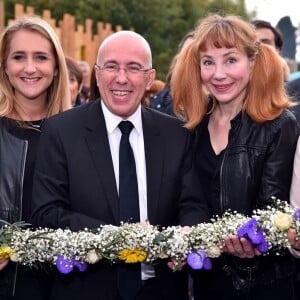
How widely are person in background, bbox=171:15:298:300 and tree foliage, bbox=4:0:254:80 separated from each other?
1773 cm

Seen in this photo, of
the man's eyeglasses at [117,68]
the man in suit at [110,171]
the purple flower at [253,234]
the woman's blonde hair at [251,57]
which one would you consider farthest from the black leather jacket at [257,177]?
the man's eyeglasses at [117,68]

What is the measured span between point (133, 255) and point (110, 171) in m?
0.55

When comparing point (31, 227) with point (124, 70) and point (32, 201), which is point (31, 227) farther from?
point (124, 70)

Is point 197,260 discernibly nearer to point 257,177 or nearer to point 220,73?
point 257,177

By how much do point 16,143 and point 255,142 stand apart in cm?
156

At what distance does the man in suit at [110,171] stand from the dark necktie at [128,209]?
1.3 inches

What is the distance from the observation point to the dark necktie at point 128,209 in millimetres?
4133

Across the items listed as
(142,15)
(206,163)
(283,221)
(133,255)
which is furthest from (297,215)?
(142,15)

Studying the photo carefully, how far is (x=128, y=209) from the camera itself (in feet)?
13.6

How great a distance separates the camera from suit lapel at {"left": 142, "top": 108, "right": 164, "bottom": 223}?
420 centimetres

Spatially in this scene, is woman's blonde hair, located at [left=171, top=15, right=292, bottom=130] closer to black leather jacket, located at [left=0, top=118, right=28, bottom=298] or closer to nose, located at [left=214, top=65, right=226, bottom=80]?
nose, located at [left=214, top=65, right=226, bottom=80]

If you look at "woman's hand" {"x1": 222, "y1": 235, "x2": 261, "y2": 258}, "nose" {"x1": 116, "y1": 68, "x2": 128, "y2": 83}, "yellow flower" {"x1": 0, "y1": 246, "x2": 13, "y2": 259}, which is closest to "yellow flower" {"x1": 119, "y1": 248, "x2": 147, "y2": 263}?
"woman's hand" {"x1": 222, "y1": 235, "x2": 261, "y2": 258}

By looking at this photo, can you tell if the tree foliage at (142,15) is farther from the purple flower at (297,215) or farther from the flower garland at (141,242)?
the purple flower at (297,215)

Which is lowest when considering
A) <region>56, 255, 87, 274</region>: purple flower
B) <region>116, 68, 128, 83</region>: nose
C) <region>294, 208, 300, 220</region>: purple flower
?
<region>56, 255, 87, 274</region>: purple flower
